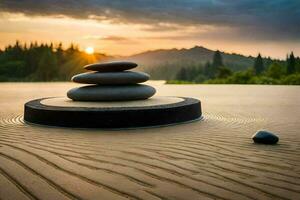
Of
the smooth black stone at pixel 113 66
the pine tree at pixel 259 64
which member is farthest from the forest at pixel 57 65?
the smooth black stone at pixel 113 66

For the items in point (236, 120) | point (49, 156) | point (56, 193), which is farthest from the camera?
point (236, 120)

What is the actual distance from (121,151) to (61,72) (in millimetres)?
98533

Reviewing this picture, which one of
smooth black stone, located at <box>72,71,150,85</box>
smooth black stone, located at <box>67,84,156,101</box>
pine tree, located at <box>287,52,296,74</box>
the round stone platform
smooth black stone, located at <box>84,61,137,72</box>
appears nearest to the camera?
the round stone platform

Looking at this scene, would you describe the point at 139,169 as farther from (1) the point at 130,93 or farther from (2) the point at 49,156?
(1) the point at 130,93

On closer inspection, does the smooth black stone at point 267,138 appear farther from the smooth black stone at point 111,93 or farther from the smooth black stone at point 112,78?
the smooth black stone at point 112,78

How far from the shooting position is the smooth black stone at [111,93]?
1081 cm

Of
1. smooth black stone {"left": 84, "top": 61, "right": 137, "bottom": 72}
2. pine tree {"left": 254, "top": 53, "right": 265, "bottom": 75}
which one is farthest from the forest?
smooth black stone {"left": 84, "top": 61, "right": 137, "bottom": 72}

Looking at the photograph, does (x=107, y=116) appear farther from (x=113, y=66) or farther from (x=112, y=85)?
(x=113, y=66)

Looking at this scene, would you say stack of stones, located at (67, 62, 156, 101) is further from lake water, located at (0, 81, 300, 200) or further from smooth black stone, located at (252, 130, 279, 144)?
smooth black stone, located at (252, 130, 279, 144)

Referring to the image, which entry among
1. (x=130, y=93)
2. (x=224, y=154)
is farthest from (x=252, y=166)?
(x=130, y=93)

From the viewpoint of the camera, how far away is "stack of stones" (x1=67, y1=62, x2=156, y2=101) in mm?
10844

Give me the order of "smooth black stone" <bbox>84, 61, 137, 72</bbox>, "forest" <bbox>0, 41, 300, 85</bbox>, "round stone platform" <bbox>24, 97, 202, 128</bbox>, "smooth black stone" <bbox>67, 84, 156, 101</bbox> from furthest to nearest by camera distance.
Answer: "forest" <bbox>0, 41, 300, 85</bbox>
"smooth black stone" <bbox>84, 61, 137, 72</bbox>
"smooth black stone" <bbox>67, 84, 156, 101</bbox>
"round stone platform" <bbox>24, 97, 202, 128</bbox>

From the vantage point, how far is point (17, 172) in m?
A: 4.42

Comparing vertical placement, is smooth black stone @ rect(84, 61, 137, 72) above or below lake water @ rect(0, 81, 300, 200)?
above
